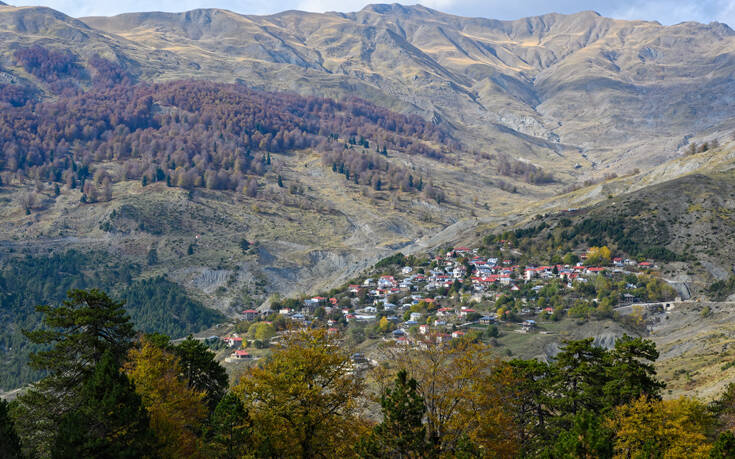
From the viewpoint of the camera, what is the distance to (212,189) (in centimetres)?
19025

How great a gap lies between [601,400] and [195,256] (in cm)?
12593

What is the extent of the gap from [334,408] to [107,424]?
32.0ft

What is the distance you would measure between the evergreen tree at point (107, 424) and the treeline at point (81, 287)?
304 ft

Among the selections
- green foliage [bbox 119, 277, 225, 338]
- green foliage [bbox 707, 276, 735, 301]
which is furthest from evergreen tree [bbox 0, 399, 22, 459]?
green foliage [bbox 707, 276, 735, 301]

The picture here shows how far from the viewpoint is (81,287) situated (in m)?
129

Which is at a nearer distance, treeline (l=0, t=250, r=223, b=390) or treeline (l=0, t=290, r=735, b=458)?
treeline (l=0, t=290, r=735, b=458)

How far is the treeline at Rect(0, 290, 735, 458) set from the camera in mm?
25609

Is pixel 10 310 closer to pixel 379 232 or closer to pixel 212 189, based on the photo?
pixel 212 189

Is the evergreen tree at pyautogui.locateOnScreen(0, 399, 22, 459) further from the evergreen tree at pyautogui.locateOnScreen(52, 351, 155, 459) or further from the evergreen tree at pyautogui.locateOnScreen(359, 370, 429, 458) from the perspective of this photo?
the evergreen tree at pyautogui.locateOnScreen(359, 370, 429, 458)

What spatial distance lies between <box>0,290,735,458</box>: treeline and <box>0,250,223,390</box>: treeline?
→ 8489 cm

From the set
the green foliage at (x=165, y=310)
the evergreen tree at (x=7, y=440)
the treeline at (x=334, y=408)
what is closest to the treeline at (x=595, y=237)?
the green foliage at (x=165, y=310)

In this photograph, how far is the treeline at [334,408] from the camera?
25609 millimetres

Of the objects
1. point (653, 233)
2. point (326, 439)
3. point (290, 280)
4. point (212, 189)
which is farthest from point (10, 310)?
point (653, 233)

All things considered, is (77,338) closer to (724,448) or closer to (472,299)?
(724,448)
